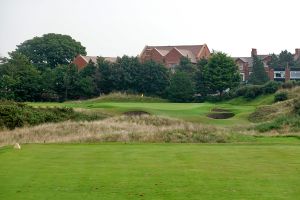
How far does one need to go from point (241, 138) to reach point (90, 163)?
15.3 metres

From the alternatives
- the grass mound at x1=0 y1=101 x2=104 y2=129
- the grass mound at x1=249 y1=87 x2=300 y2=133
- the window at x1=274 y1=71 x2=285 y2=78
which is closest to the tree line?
the grass mound at x1=249 y1=87 x2=300 y2=133

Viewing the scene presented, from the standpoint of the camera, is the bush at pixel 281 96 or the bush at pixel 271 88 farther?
the bush at pixel 271 88

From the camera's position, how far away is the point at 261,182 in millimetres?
12258

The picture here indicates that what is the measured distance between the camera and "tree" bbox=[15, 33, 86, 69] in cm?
10044

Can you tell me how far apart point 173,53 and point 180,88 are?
84.8 feet

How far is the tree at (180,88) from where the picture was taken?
2717 inches

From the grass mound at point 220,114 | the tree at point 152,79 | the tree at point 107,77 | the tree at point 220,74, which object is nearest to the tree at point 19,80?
the tree at point 107,77

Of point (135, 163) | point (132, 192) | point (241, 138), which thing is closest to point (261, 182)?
point (132, 192)

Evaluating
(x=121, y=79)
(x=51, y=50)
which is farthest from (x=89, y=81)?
(x=51, y=50)

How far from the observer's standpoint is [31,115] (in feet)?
123

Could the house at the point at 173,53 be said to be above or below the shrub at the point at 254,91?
above

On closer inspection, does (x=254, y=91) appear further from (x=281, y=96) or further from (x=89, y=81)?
(x=89, y=81)

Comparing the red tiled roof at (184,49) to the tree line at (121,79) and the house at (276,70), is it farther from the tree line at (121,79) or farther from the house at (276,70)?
the tree line at (121,79)

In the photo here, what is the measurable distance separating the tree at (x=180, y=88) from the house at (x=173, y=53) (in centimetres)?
2120
